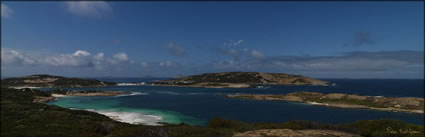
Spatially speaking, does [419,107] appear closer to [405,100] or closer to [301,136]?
[405,100]

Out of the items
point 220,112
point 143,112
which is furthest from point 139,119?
point 220,112

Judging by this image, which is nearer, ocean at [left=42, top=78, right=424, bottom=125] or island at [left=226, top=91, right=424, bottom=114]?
ocean at [left=42, top=78, right=424, bottom=125]

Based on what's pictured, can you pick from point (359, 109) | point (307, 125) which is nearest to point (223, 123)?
point (307, 125)

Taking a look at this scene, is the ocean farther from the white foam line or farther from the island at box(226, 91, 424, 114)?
the island at box(226, 91, 424, 114)

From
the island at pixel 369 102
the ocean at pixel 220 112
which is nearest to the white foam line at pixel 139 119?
the ocean at pixel 220 112

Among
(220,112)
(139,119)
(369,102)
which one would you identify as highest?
(139,119)

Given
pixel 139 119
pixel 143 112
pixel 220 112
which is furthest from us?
pixel 220 112

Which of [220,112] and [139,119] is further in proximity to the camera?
[220,112]

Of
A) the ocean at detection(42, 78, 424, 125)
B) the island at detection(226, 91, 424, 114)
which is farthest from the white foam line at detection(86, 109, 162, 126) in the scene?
the island at detection(226, 91, 424, 114)

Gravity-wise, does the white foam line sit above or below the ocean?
above

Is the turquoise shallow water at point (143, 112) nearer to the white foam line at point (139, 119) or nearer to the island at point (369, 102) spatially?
the white foam line at point (139, 119)

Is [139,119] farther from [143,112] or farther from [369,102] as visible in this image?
[369,102]

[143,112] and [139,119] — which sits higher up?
[139,119]
